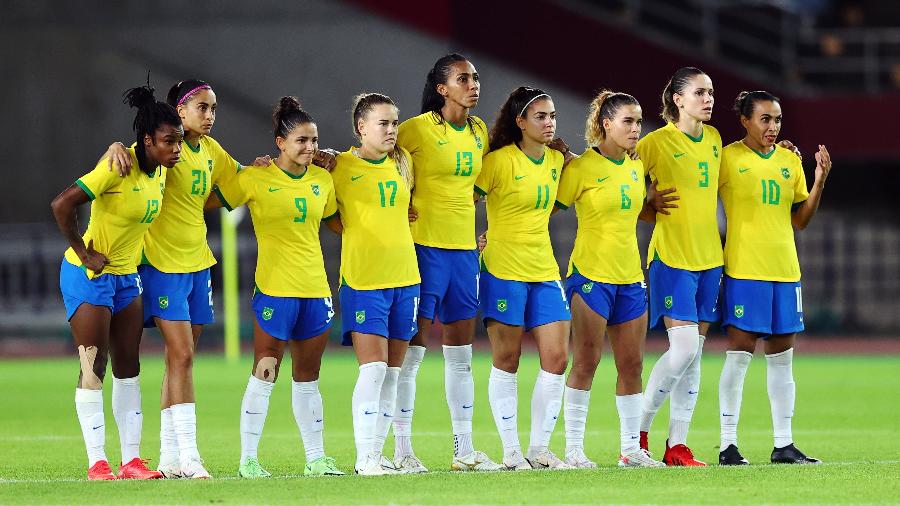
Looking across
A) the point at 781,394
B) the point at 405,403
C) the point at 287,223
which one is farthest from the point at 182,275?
the point at 781,394

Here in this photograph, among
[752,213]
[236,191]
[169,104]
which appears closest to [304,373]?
[236,191]

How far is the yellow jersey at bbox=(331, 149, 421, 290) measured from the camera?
9.63 metres

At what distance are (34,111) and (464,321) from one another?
57.3ft

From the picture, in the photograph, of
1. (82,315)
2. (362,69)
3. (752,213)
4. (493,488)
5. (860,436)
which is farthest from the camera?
(362,69)

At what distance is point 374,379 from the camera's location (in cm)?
952

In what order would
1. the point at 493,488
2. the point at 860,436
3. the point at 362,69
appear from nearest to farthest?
the point at 493,488 → the point at 860,436 → the point at 362,69

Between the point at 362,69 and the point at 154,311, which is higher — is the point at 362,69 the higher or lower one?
the higher one

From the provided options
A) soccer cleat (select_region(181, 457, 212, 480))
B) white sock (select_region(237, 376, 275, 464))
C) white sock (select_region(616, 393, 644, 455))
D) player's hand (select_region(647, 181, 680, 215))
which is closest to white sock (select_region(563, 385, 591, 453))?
white sock (select_region(616, 393, 644, 455))

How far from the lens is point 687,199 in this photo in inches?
408

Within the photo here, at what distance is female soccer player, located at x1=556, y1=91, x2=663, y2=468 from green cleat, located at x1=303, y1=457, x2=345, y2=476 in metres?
1.43

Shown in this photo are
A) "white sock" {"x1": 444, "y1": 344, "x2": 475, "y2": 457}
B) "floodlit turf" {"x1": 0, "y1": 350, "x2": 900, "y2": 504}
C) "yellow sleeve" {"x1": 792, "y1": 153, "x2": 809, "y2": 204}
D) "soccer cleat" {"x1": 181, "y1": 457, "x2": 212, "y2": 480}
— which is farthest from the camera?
"yellow sleeve" {"x1": 792, "y1": 153, "x2": 809, "y2": 204}

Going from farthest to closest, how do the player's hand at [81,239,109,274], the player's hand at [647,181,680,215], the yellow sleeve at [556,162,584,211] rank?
the player's hand at [647,181,680,215] → the yellow sleeve at [556,162,584,211] → the player's hand at [81,239,109,274]

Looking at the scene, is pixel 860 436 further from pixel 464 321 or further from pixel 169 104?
pixel 169 104

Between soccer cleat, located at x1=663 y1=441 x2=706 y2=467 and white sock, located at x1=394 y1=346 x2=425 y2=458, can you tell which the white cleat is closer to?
white sock, located at x1=394 y1=346 x2=425 y2=458
